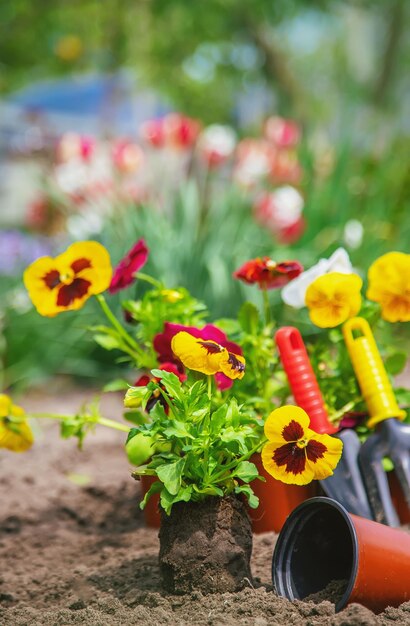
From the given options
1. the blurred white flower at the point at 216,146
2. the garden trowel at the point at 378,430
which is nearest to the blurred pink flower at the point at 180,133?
the blurred white flower at the point at 216,146

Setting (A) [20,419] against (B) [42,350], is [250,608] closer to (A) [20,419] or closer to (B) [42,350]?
(A) [20,419]

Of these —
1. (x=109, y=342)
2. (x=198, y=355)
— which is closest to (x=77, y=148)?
(x=109, y=342)

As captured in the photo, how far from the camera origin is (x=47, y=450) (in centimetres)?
287

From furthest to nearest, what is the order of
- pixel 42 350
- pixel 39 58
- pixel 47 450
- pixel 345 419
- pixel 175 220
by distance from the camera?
pixel 39 58
pixel 175 220
pixel 42 350
pixel 47 450
pixel 345 419

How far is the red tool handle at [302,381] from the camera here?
1709 mm

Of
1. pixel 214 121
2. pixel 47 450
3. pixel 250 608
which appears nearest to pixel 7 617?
pixel 250 608

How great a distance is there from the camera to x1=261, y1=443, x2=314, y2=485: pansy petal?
4.66 ft

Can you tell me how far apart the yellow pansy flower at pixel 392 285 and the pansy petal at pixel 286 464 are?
470 mm

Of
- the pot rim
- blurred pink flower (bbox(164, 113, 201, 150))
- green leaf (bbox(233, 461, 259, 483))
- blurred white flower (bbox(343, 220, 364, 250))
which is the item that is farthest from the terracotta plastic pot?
blurred pink flower (bbox(164, 113, 201, 150))

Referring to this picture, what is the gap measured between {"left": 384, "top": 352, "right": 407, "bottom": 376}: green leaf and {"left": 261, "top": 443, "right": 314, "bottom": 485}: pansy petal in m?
0.61

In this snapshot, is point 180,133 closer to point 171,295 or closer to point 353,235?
point 353,235

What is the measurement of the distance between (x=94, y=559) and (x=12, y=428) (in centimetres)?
37

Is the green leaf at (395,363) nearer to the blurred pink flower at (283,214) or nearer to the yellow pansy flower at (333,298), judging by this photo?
the yellow pansy flower at (333,298)

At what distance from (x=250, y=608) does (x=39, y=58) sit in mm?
14343
